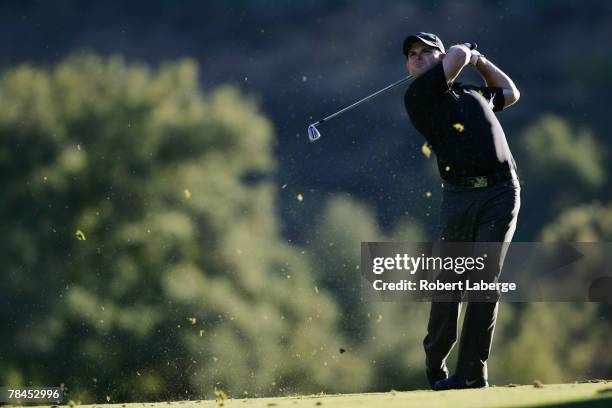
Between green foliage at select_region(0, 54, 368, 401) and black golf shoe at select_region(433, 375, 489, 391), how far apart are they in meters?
8.12

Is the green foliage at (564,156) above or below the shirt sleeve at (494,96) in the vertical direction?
below

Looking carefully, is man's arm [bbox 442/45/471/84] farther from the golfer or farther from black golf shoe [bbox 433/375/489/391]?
black golf shoe [bbox 433/375/489/391]

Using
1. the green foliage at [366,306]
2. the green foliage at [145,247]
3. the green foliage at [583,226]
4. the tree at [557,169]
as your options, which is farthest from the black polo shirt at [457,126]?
the tree at [557,169]

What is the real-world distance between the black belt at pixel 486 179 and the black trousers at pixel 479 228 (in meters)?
0.02

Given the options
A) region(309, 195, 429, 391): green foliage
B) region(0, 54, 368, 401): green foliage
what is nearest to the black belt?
region(0, 54, 368, 401): green foliage

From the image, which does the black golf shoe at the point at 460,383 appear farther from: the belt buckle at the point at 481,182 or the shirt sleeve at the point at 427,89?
the shirt sleeve at the point at 427,89

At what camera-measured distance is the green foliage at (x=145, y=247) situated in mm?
11594

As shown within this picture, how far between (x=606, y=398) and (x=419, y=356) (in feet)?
36.5

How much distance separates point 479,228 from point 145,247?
9018 millimetres

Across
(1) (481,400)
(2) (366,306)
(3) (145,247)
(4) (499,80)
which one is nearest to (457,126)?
(4) (499,80)

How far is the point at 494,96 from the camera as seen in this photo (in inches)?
151

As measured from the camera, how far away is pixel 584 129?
16.8m

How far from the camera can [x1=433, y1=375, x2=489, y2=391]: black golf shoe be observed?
11.8 feet

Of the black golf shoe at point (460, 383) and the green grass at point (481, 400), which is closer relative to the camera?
the green grass at point (481, 400)
